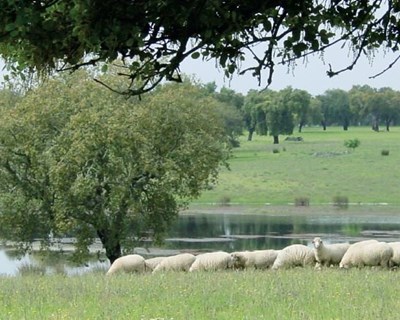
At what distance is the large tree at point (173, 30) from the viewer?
543 cm

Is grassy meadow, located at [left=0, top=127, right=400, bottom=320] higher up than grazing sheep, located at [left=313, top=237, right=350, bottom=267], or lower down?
higher up

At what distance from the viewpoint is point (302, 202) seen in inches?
2500

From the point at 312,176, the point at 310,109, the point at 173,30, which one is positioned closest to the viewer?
the point at 173,30

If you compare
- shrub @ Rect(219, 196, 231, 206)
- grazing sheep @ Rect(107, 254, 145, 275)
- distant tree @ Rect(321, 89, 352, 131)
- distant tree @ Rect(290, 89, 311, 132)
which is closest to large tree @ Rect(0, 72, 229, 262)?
grazing sheep @ Rect(107, 254, 145, 275)

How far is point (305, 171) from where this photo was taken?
7856 cm

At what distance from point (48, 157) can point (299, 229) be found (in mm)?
18624

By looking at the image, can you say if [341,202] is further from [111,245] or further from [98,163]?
[98,163]

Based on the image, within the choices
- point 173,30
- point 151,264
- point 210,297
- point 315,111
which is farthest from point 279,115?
point 173,30

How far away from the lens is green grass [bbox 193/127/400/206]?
66.6 m

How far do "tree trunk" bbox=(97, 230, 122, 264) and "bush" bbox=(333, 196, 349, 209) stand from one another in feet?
102

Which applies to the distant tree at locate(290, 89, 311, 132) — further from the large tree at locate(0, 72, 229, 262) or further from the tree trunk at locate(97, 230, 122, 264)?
the tree trunk at locate(97, 230, 122, 264)

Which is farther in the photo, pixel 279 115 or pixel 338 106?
pixel 338 106

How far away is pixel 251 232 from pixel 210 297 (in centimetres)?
3441

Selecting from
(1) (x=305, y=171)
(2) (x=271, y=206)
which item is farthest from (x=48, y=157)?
(1) (x=305, y=171)
